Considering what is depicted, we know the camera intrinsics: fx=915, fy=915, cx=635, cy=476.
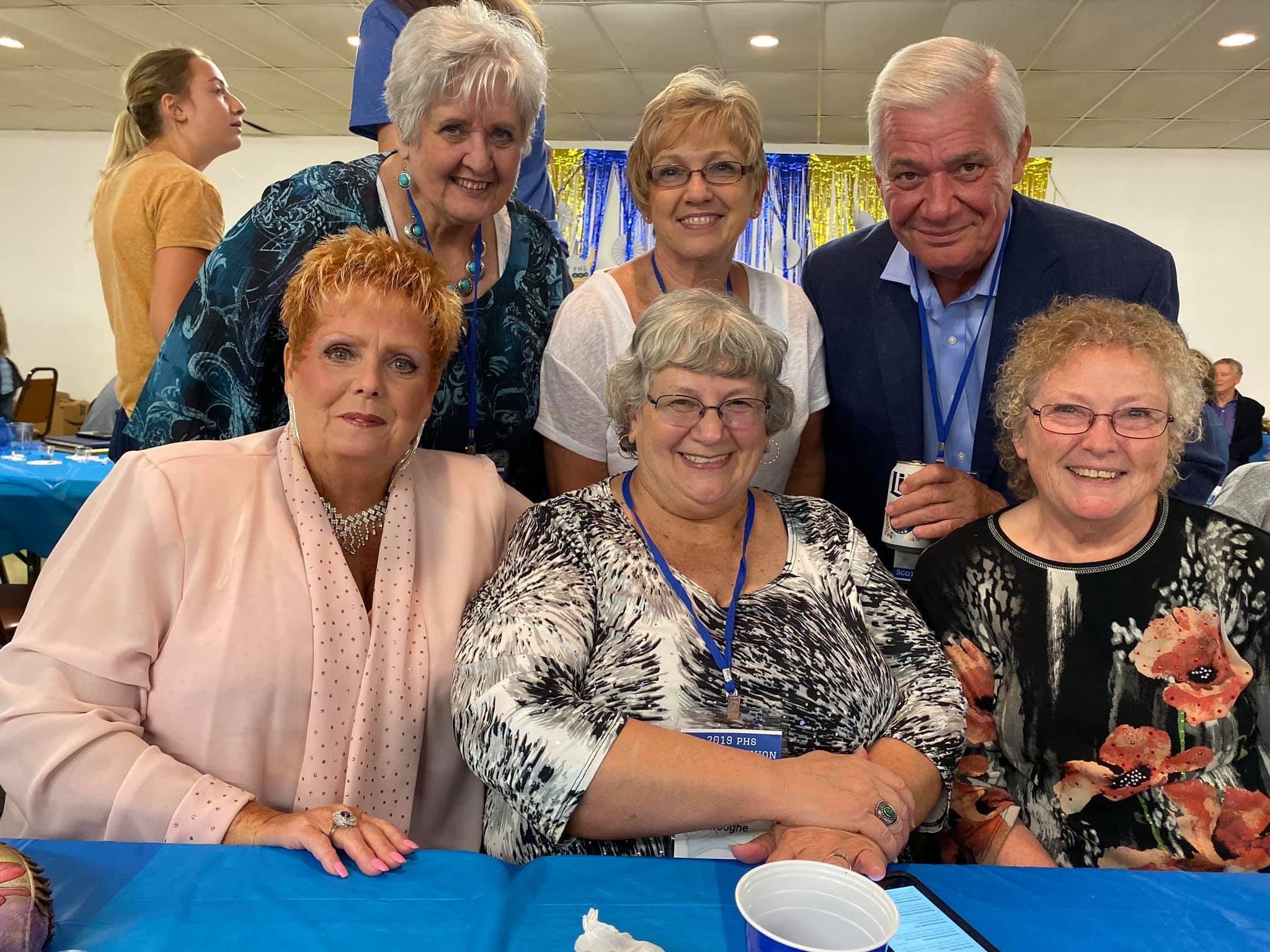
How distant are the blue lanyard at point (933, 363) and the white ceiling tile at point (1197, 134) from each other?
7.70 metres

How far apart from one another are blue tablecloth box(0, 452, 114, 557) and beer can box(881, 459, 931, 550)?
10.5 feet

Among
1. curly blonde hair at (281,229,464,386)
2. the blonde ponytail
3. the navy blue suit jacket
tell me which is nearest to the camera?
curly blonde hair at (281,229,464,386)

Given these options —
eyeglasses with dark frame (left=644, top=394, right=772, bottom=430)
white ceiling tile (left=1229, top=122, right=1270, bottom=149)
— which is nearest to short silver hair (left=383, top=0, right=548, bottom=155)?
eyeglasses with dark frame (left=644, top=394, right=772, bottom=430)

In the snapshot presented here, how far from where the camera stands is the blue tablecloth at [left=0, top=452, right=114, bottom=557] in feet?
12.2

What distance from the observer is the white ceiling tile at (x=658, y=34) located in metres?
6.32

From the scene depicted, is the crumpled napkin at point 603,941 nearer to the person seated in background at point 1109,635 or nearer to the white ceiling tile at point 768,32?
the person seated in background at point 1109,635

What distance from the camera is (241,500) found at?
5.45 feet

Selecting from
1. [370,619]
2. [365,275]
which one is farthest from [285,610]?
[365,275]

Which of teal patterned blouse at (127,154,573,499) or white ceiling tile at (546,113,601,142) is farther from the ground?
white ceiling tile at (546,113,601,142)

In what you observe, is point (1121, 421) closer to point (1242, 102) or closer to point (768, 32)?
point (768, 32)

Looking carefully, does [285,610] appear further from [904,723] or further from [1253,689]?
[1253,689]

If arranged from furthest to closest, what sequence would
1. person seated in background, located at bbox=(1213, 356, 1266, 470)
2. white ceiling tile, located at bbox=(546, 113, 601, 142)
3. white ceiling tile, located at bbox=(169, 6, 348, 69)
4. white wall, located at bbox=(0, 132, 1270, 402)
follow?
1. white wall, located at bbox=(0, 132, 1270, 402)
2. white ceiling tile, located at bbox=(546, 113, 601, 142)
3. person seated in background, located at bbox=(1213, 356, 1266, 470)
4. white ceiling tile, located at bbox=(169, 6, 348, 69)

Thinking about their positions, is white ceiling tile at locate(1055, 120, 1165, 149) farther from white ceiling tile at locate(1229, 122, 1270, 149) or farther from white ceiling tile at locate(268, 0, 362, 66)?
white ceiling tile at locate(268, 0, 362, 66)

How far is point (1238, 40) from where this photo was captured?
6.36 metres
